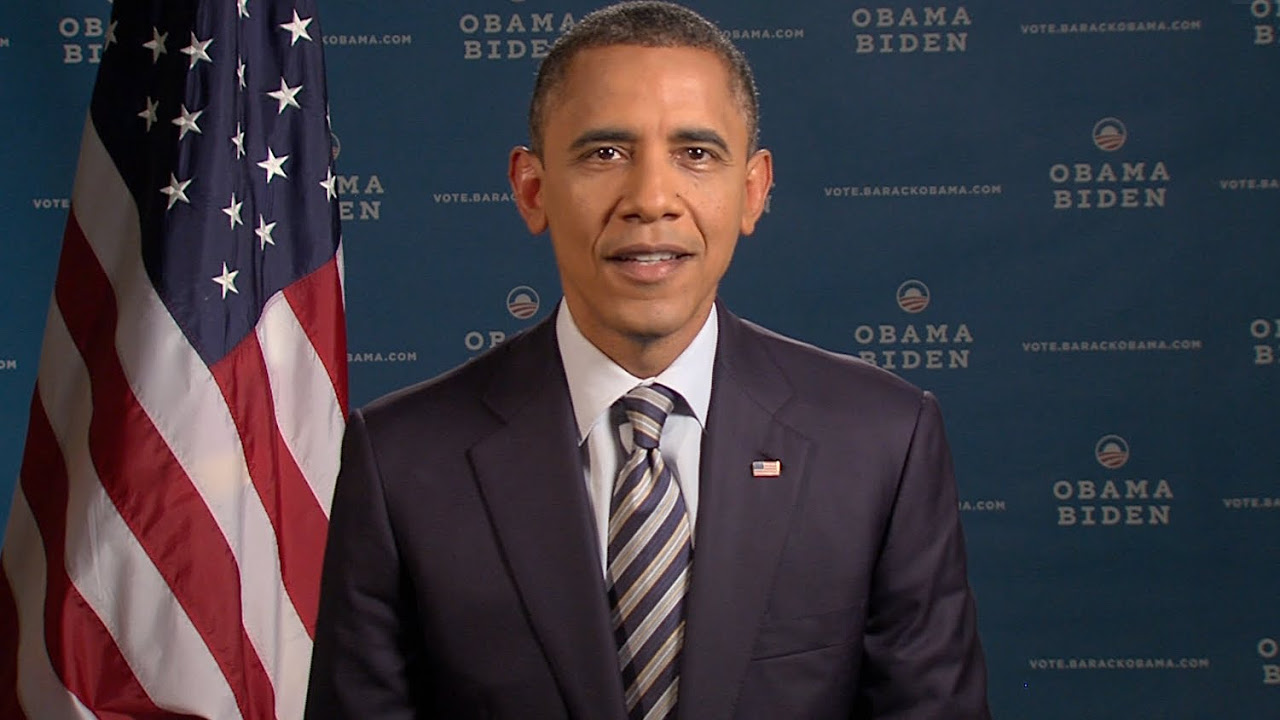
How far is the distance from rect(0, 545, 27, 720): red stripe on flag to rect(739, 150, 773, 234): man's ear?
1.71 meters

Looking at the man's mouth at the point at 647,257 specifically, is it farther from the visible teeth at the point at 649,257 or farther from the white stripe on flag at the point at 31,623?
the white stripe on flag at the point at 31,623

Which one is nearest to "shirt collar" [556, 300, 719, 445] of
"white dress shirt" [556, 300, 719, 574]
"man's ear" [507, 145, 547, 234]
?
"white dress shirt" [556, 300, 719, 574]

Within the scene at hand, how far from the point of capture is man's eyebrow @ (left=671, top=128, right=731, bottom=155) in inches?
52.5

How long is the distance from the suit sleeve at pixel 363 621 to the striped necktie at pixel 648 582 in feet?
0.73

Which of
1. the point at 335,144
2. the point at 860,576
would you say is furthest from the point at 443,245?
the point at 860,576

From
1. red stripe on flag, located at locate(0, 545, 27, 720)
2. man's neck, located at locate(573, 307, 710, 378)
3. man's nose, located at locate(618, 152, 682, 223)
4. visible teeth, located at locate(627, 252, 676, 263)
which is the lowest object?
red stripe on flag, located at locate(0, 545, 27, 720)

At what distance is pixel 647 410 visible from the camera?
54.8 inches

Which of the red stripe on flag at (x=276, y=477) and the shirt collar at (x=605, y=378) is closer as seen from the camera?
the shirt collar at (x=605, y=378)

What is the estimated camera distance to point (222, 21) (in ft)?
8.32

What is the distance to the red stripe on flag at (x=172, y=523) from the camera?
2395mm

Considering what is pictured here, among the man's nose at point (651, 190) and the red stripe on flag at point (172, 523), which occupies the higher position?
the man's nose at point (651, 190)

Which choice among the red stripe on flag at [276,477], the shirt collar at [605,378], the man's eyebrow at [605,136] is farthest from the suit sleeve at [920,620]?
the red stripe on flag at [276,477]

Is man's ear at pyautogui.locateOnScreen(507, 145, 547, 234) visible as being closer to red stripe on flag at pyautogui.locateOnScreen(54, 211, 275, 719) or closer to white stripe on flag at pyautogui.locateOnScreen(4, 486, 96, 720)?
red stripe on flag at pyautogui.locateOnScreen(54, 211, 275, 719)

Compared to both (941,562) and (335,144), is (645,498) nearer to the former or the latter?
(941,562)
